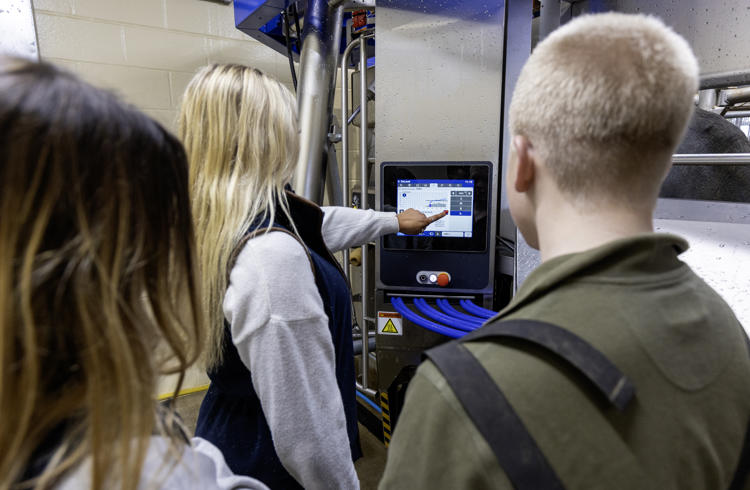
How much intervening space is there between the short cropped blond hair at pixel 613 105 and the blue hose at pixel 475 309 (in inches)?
38.8

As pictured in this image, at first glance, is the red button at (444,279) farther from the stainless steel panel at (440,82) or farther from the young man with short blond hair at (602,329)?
the young man with short blond hair at (602,329)

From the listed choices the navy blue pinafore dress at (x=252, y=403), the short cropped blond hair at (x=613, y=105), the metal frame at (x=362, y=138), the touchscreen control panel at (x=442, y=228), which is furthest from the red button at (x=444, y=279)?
the short cropped blond hair at (x=613, y=105)

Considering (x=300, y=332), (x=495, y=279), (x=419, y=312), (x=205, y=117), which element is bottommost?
(x=419, y=312)

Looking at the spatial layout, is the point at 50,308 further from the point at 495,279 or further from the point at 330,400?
the point at 495,279

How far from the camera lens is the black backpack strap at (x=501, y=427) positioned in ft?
1.42

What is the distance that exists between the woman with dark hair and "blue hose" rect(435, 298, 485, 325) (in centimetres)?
114

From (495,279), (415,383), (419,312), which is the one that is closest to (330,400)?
(415,383)

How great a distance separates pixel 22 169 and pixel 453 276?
1.34 meters

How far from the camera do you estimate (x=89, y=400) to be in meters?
0.35

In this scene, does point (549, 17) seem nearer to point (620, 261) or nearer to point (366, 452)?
point (620, 261)

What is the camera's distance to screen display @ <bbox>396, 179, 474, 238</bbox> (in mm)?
1487

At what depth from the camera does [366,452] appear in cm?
209

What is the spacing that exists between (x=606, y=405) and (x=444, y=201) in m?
1.11

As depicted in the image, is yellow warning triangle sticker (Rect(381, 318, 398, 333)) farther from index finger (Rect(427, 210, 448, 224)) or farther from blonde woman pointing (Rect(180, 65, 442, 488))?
blonde woman pointing (Rect(180, 65, 442, 488))
